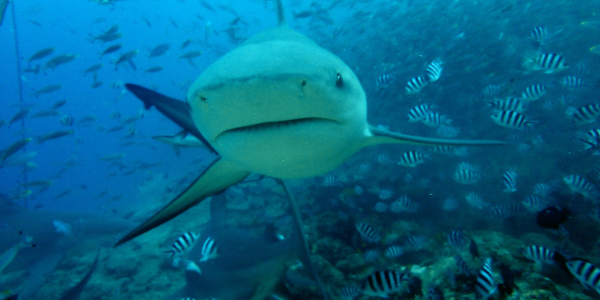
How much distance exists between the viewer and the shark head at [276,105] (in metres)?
1.10

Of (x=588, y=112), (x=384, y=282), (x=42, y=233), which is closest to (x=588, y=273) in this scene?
(x=384, y=282)

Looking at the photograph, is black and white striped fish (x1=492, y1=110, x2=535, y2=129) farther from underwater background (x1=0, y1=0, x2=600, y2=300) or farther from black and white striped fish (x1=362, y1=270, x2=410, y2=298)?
black and white striped fish (x1=362, y1=270, x2=410, y2=298)

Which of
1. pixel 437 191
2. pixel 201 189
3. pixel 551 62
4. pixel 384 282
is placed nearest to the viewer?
pixel 201 189

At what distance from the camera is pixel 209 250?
13.8 feet

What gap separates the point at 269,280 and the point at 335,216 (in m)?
2.54

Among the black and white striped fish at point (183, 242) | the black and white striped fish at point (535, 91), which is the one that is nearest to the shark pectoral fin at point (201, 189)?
the black and white striped fish at point (183, 242)

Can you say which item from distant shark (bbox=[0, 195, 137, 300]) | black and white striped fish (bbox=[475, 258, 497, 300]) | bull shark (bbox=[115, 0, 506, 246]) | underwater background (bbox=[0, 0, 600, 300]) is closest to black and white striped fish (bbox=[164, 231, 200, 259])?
underwater background (bbox=[0, 0, 600, 300])

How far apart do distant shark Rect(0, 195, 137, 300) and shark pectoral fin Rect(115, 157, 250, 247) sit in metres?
7.19

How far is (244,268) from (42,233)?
900 centimetres

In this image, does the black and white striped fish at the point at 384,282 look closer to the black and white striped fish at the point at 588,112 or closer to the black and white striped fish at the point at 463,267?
the black and white striped fish at the point at 463,267

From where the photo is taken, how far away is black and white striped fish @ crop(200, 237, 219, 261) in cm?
418

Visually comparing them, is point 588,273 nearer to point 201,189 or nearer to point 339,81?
point 339,81

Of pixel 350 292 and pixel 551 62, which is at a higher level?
pixel 551 62

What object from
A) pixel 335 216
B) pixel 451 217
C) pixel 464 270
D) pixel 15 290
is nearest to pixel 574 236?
pixel 451 217
